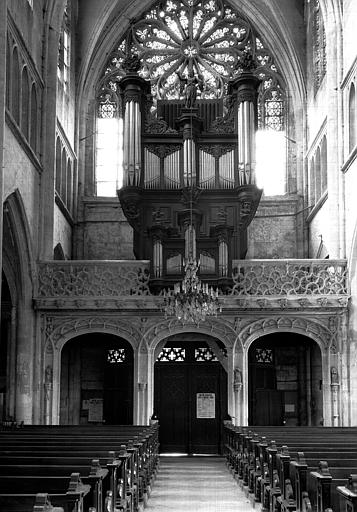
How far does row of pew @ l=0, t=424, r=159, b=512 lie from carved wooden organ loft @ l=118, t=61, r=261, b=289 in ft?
37.2

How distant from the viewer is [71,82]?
123 ft

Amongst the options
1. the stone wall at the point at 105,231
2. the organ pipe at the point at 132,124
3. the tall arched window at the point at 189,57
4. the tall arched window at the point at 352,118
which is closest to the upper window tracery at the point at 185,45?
the tall arched window at the point at 189,57

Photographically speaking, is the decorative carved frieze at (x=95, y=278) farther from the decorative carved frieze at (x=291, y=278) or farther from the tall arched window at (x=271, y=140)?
the tall arched window at (x=271, y=140)

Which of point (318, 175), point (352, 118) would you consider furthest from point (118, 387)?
point (352, 118)

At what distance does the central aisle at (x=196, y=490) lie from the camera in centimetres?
1684

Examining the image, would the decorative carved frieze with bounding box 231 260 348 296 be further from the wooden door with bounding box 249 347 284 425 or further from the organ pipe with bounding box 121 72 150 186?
the organ pipe with bounding box 121 72 150 186

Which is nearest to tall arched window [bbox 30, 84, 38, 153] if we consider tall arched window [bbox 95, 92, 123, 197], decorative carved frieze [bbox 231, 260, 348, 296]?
decorative carved frieze [bbox 231, 260, 348, 296]

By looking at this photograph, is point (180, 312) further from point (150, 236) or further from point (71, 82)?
point (71, 82)

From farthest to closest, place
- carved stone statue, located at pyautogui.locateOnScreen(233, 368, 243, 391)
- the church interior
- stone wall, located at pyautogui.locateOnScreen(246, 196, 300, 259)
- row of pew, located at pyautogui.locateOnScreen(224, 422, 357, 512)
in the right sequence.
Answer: stone wall, located at pyautogui.locateOnScreen(246, 196, 300, 259) < carved stone statue, located at pyautogui.locateOnScreen(233, 368, 243, 391) < the church interior < row of pew, located at pyautogui.locateOnScreen(224, 422, 357, 512)

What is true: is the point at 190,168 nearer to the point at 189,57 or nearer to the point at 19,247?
the point at 19,247

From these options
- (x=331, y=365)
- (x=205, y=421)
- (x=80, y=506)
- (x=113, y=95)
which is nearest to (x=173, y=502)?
(x=80, y=506)

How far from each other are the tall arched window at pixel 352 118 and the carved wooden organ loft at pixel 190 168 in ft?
13.2

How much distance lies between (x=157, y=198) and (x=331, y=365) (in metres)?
8.82

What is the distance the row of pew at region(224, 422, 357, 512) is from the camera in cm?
1045
